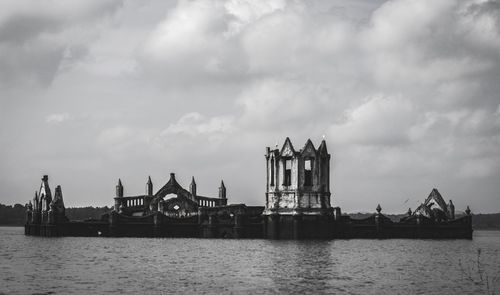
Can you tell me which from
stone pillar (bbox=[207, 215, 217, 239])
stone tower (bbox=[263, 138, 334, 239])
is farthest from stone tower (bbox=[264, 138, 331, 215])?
stone pillar (bbox=[207, 215, 217, 239])

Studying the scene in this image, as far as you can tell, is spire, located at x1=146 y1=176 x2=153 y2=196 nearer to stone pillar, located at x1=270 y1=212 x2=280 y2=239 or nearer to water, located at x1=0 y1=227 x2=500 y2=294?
stone pillar, located at x1=270 y1=212 x2=280 y2=239

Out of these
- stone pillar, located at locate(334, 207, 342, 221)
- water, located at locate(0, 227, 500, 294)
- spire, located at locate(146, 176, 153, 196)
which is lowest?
water, located at locate(0, 227, 500, 294)

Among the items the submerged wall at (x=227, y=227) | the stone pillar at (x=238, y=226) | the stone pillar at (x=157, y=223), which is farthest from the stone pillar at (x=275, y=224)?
the stone pillar at (x=157, y=223)

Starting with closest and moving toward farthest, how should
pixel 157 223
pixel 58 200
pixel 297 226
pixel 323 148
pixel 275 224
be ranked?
pixel 297 226
pixel 275 224
pixel 323 148
pixel 157 223
pixel 58 200

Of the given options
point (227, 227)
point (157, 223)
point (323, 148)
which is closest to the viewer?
point (323, 148)

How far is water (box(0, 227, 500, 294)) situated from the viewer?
39.6 m

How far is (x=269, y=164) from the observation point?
81.9 meters

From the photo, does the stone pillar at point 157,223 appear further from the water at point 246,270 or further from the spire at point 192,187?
the water at point 246,270

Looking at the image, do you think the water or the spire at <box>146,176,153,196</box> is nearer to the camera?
the water

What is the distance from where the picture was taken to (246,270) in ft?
162

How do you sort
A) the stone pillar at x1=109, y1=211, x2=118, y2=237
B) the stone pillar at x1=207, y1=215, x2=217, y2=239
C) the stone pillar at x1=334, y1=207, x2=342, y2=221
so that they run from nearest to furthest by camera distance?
the stone pillar at x1=334, y1=207, x2=342, y2=221 → the stone pillar at x1=207, y1=215, x2=217, y2=239 → the stone pillar at x1=109, y1=211, x2=118, y2=237

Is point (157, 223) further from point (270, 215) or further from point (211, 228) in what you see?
point (270, 215)

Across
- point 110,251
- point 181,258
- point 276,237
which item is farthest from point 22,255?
point 276,237

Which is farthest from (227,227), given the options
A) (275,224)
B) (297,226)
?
(297,226)
